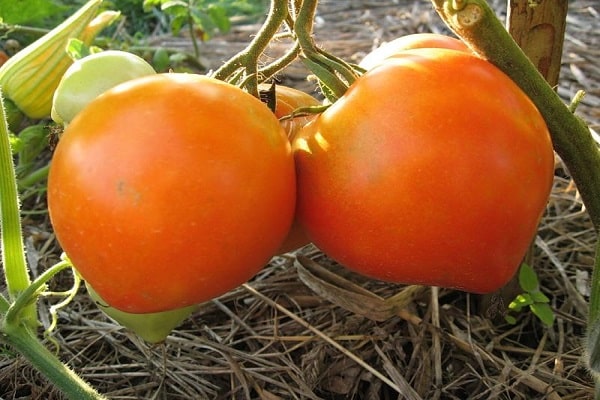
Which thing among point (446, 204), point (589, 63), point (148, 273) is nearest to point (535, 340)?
point (446, 204)

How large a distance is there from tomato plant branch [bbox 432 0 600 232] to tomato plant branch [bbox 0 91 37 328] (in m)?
0.71

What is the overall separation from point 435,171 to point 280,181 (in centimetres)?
19

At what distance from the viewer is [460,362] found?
1.22 metres

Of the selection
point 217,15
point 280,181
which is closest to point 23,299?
point 280,181

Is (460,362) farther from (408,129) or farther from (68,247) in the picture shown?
(68,247)

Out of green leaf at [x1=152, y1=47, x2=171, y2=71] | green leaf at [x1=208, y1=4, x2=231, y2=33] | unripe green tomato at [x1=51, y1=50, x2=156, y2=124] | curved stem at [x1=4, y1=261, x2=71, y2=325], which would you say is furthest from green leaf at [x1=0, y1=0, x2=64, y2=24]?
curved stem at [x1=4, y1=261, x2=71, y2=325]

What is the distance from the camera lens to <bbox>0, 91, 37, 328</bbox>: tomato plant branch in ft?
3.53

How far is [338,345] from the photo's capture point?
1242 mm

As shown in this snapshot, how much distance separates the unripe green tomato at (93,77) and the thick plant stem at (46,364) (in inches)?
13.4

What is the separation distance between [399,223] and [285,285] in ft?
2.18

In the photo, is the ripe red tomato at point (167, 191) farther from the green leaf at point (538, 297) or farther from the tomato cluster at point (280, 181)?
the green leaf at point (538, 297)

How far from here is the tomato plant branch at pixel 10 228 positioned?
3.53ft

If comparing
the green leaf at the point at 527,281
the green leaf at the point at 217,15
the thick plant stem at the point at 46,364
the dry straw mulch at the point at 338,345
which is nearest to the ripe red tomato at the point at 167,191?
the thick plant stem at the point at 46,364

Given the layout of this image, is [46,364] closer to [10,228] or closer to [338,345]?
[10,228]
